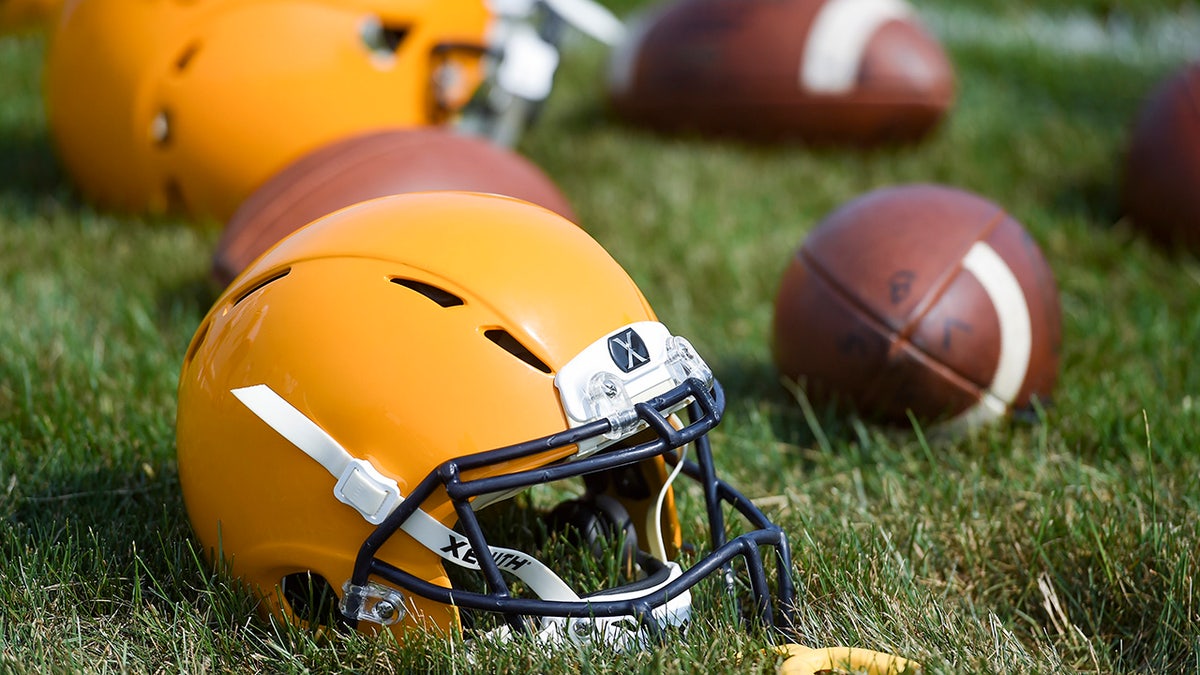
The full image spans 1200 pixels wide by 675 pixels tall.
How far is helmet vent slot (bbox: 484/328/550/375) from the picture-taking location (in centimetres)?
187

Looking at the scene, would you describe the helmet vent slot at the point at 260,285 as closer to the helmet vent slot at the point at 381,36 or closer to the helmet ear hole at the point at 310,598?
the helmet ear hole at the point at 310,598

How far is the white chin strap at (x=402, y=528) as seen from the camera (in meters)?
1.84

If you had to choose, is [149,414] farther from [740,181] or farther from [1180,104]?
[1180,104]

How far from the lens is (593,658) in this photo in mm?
1923

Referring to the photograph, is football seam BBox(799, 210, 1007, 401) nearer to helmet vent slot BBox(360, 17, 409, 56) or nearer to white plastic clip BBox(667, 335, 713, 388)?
white plastic clip BBox(667, 335, 713, 388)

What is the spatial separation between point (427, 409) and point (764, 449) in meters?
1.26

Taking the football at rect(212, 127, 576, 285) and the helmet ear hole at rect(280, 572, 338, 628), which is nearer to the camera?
the helmet ear hole at rect(280, 572, 338, 628)

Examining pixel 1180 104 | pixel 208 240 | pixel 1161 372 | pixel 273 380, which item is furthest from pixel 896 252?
pixel 208 240

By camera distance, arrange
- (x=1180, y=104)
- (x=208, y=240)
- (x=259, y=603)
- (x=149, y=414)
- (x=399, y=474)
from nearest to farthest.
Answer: (x=399, y=474) < (x=259, y=603) < (x=149, y=414) < (x=208, y=240) < (x=1180, y=104)

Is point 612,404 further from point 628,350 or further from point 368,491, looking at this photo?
point 368,491

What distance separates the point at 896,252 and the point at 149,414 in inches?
68.4

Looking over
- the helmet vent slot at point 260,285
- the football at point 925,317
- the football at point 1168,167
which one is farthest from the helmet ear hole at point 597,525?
the football at point 1168,167

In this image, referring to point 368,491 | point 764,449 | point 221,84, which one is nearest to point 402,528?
point 368,491

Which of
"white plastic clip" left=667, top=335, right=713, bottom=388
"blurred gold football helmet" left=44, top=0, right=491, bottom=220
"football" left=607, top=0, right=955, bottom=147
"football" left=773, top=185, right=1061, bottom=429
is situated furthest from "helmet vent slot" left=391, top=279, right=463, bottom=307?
"football" left=607, top=0, right=955, bottom=147
